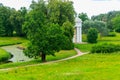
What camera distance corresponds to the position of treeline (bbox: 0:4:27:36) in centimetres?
11381

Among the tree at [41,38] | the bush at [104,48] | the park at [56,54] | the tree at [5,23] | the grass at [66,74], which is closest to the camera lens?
the grass at [66,74]

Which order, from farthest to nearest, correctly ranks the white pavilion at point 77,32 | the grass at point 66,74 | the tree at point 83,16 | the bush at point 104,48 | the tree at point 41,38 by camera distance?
the tree at point 83,16, the white pavilion at point 77,32, the bush at point 104,48, the tree at point 41,38, the grass at point 66,74

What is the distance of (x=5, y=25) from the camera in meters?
116

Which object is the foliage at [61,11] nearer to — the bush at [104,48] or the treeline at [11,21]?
the bush at [104,48]

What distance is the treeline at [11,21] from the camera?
113812 mm

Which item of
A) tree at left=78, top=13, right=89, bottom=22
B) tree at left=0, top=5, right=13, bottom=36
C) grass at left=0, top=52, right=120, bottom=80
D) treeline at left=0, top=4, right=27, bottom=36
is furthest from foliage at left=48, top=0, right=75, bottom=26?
tree at left=78, top=13, right=89, bottom=22

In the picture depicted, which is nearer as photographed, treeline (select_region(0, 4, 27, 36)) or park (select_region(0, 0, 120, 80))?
park (select_region(0, 0, 120, 80))

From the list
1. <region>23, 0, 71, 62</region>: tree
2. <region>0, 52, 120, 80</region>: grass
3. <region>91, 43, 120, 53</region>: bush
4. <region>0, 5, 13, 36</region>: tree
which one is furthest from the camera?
<region>0, 5, 13, 36</region>: tree

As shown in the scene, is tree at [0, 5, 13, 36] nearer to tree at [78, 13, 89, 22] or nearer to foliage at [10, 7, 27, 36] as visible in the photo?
foliage at [10, 7, 27, 36]

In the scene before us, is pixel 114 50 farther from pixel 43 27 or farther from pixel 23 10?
pixel 23 10

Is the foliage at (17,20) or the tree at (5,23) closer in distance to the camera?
the foliage at (17,20)

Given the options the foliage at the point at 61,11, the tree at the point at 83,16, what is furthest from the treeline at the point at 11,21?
the tree at the point at 83,16

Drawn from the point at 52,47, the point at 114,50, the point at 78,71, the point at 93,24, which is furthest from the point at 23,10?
the point at 78,71

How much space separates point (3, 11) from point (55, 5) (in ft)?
135
